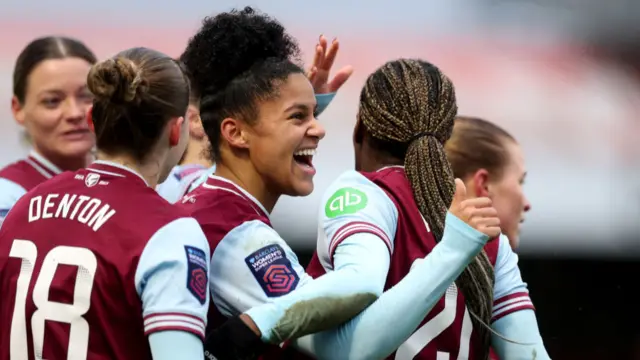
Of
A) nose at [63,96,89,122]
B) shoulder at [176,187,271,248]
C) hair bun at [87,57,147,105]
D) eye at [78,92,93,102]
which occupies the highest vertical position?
hair bun at [87,57,147,105]

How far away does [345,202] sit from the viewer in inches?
106

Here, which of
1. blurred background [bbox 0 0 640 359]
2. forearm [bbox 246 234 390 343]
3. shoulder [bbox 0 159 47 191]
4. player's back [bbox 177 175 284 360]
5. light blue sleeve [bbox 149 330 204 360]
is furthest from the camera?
blurred background [bbox 0 0 640 359]

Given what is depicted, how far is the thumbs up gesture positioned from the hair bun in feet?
2.29

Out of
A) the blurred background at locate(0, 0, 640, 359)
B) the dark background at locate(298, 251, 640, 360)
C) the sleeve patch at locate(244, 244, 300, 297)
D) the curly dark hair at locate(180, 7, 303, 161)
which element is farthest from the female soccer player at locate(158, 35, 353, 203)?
the dark background at locate(298, 251, 640, 360)

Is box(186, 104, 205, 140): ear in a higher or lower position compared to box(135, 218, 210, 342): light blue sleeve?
lower

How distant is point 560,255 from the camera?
21.6ft

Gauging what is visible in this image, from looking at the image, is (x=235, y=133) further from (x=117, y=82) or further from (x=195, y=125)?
(x=195, y=125)

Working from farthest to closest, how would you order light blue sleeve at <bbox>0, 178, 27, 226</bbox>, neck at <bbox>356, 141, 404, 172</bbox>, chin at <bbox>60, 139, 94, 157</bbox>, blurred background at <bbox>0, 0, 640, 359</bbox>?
blurred background at <bbox>0, 0, 640, 359</bbox>
chin at <bbox>60, 139, 94, 157</bbox>
light blue sleeve at <bbox>0, 178, 27, 226</bbox>
neck at <bbox>356, 141, 404, 172</bbox>

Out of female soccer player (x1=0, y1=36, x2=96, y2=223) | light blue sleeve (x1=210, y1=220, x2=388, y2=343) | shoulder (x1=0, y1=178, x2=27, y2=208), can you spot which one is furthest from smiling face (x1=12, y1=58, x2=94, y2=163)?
light blue sleeve (x1=210, y1=220, x2=388, y2=343)

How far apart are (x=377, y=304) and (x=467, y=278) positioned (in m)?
0.32

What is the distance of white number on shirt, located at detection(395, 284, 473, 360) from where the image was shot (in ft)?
8.93

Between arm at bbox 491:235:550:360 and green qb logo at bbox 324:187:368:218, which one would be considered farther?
arm at bbox 491:235:550:360

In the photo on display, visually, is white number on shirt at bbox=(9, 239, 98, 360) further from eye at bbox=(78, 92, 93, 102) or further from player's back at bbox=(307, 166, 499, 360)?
eye at bbox=(78, 92, 93, 102)

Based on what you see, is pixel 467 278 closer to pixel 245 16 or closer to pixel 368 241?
pixel 368 241
